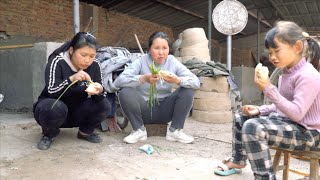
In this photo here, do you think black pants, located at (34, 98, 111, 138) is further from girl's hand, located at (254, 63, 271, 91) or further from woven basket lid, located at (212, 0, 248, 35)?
A: woven basket lid, located at (212, 0, 248, 35)

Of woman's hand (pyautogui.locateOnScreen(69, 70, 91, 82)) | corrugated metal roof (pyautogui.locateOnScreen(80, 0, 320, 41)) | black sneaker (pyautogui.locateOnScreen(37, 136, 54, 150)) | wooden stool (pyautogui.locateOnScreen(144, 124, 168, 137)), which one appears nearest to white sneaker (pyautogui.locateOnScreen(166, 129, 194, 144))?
wooden stool (pyautogui.locateOnScreen(144, 124, 168, 137))

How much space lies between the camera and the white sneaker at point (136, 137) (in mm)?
3562

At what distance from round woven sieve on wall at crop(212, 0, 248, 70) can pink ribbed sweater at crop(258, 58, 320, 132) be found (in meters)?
4.33

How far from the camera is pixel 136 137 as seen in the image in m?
3.59

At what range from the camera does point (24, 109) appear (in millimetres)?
5281

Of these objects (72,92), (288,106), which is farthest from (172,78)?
(288,106)

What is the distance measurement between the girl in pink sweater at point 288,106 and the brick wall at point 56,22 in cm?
749

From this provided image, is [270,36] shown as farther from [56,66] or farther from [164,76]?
[56,66]

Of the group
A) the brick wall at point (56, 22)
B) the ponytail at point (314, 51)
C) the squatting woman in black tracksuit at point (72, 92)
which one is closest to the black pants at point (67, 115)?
the squatting woman in black tracksuit at point (72, 92)

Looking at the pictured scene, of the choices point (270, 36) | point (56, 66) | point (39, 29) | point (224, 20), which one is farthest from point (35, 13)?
point (270, 36)

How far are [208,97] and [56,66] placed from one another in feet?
10.5

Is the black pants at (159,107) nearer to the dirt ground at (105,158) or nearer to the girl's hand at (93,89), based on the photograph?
the dirt ground at (105,158)

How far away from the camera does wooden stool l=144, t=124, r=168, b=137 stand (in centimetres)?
394

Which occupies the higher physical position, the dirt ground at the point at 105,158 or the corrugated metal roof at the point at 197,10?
the corrugated metal roof at the point at 197,10
